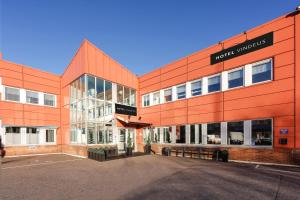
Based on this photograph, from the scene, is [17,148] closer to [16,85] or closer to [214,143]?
[16,85]

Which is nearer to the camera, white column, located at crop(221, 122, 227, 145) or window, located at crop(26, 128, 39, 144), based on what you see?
white column, located at crop(221, 122, 227, 145)

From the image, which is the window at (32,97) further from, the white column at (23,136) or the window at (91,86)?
the window at (91,86)

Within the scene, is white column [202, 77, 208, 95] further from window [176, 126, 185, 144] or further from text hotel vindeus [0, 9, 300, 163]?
window [176, 126, 185, 144]


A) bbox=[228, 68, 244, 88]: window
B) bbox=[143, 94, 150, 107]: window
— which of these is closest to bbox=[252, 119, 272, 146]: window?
bbox=[228, 68, 244, 88]: window

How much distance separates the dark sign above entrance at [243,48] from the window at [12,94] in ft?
58.7

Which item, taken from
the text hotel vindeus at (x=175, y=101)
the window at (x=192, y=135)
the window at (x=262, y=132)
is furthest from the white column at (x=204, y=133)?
the window at (x=262, y=132)

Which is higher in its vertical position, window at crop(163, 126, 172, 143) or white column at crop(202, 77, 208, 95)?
white column at crop(202, 77, 208, 95)

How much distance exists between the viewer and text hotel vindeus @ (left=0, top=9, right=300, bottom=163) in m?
11.8

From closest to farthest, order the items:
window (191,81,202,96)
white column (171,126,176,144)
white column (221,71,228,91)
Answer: white column (221,71,228,91), window (191,81,202,96), white column (171,126,176,144)

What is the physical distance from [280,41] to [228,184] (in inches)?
390

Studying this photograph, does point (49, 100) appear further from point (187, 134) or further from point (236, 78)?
point (236, 78)

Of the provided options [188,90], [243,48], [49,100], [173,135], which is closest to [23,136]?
[49,100]

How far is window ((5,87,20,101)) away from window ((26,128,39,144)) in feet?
10.4

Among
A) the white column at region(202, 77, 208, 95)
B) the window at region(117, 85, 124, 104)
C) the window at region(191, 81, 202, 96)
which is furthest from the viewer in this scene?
the window at region(117, 85, 124, 104)
